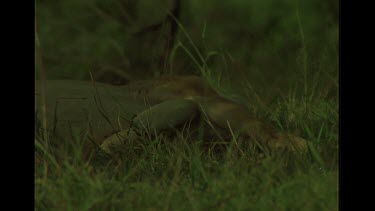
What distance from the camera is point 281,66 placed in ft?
13.5

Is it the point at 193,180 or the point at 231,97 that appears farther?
the point at 231,97

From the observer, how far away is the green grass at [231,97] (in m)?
2.11

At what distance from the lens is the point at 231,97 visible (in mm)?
3141

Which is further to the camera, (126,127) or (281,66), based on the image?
(281,66)

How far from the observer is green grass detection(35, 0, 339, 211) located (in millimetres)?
2107

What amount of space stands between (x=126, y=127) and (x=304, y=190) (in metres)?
1.00

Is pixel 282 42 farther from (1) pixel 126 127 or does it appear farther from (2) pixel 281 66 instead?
(1) pixel 126 127

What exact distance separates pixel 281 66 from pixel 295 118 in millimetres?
1106
